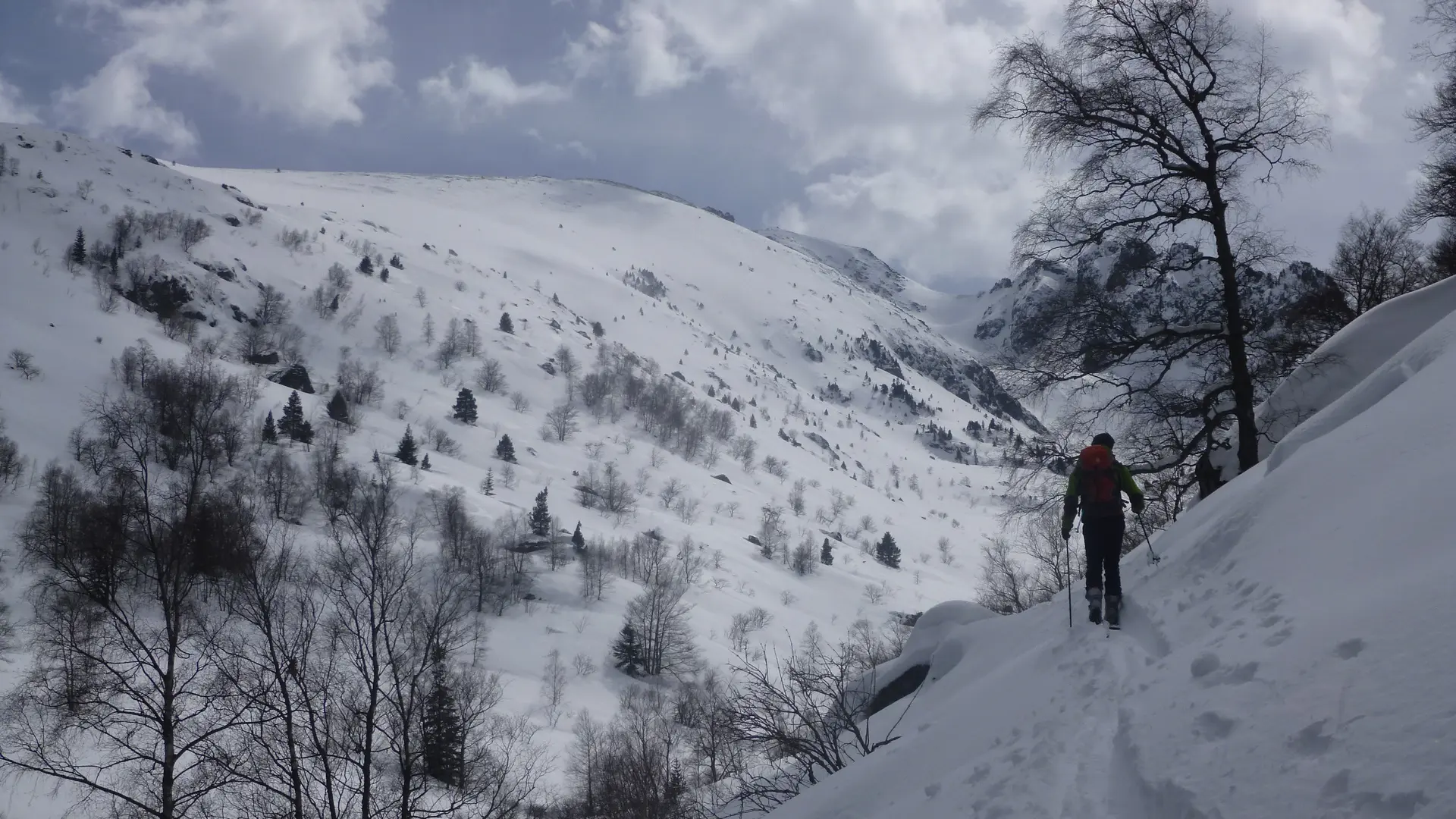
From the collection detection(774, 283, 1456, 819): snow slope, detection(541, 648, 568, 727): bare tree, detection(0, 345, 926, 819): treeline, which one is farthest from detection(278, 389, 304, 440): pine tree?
detection(774, 283, 1456, 819): snow slope

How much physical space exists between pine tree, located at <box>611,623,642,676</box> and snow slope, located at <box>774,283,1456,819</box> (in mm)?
53452

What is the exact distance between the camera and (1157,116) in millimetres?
7711

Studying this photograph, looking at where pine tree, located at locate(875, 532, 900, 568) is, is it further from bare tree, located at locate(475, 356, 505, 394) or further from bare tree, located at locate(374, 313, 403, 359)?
bare tree, located at locate(374, 313, 403, 359)

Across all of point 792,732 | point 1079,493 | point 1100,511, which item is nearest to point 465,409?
point 792,732

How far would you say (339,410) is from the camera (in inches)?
3477

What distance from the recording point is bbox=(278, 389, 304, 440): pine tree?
7756 cm

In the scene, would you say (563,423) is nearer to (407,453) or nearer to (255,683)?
(407,453)

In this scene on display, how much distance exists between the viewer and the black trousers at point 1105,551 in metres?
6.36

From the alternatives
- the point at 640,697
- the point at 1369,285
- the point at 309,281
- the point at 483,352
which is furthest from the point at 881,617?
the point at 309,281

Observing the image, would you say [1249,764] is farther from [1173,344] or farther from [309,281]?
[309,281]

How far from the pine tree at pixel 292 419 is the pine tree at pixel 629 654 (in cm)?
4498

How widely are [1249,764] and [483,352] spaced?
12878cm

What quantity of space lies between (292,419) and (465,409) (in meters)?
23.4

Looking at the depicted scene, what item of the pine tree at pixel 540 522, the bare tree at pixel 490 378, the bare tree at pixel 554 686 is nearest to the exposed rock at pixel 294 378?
the bare tree at pixel 490 378
